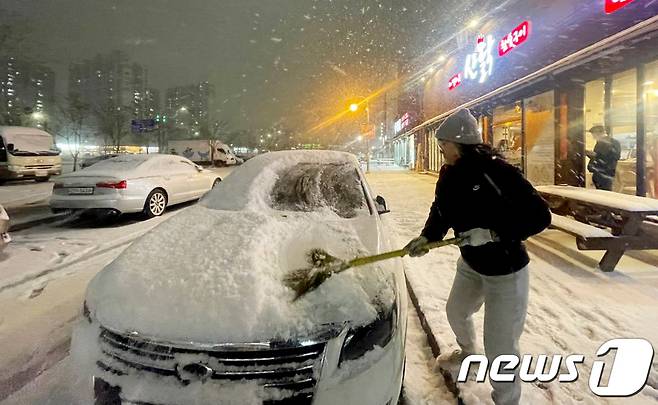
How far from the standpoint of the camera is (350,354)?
1783mm

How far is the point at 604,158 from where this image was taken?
7.22 meters

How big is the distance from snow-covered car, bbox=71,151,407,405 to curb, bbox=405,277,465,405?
658mm

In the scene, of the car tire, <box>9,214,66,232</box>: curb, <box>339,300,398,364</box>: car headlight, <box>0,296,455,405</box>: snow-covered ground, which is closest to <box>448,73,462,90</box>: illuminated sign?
the car tire

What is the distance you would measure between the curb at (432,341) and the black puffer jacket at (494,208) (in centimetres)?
83

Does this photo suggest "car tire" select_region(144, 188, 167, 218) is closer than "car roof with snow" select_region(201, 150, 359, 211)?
No

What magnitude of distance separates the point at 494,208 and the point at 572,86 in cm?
866

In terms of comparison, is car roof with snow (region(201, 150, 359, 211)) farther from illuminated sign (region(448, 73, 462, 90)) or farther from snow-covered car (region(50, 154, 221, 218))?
illuminated sign (region(448, 73, 462, 90))

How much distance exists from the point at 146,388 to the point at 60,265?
450 cm

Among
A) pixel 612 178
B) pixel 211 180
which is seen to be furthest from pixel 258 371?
pixel 211 180

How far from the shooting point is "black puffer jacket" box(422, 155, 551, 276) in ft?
6.72

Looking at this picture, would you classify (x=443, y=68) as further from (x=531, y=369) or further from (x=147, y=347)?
(x=147, y=347)

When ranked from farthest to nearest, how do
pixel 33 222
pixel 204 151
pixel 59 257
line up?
pixel 204 151
pixel 33 222
pixel 59 257

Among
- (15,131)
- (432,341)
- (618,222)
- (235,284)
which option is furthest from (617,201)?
(15,131)

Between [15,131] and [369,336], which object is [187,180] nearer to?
[369,336]
